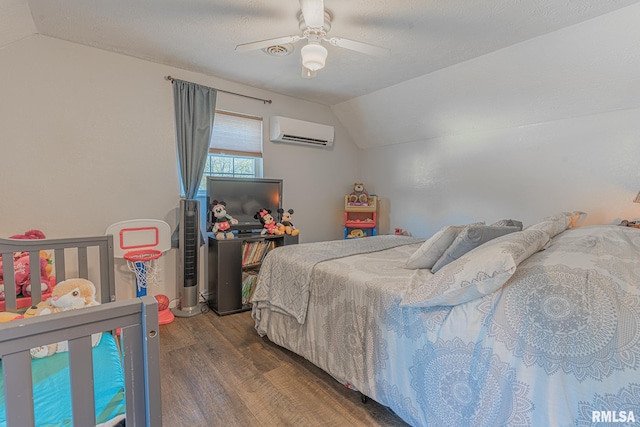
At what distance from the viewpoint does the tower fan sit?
9.59 feet

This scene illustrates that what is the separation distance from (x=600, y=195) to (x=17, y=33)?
499 cm

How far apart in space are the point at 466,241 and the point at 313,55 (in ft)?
4.64

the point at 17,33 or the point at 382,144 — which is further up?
the point at 17,33

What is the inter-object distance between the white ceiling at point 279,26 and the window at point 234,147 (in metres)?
0.63

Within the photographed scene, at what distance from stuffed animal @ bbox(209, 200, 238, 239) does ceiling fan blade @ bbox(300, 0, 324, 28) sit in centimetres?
191

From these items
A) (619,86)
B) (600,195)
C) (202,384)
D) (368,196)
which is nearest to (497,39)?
(619,86)

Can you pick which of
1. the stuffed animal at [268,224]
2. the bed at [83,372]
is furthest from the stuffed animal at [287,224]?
the bed at [83,372]

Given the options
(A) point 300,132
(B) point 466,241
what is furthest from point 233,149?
(B) point 466,241

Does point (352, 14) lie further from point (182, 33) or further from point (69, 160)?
point (69, 160)

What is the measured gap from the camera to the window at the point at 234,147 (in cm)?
340

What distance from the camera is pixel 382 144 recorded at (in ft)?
14.7

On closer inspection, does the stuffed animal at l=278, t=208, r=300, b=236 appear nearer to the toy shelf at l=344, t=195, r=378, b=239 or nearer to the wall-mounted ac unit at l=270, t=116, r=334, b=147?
the wall-mounted ac unit at l=270, t=116, r=334, b=147

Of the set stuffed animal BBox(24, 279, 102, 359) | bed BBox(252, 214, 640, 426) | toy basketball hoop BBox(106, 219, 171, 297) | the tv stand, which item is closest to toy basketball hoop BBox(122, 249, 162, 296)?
toy basketball hoop BBox(106, 219, 171, 297)

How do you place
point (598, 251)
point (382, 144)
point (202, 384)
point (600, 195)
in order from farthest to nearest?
point (382, 144)
point (600, 195)
point (202, 384)
point (598, 251)
